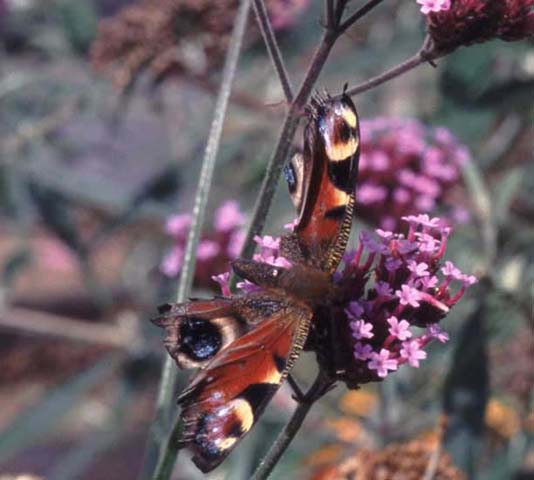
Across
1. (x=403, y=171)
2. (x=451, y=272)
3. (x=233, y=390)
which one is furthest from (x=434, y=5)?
(x=403, y=171)

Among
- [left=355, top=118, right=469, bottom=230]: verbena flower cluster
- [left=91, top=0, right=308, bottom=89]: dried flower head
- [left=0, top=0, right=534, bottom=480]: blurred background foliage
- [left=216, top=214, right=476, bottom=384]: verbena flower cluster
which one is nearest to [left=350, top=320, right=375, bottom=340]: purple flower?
[left=216, top=214, right=476, bottom=384]: verbena flower cluster

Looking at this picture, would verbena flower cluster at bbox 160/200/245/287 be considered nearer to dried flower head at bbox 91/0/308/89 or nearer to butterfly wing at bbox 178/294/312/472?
dried flower head at bbox 91/0/308/89

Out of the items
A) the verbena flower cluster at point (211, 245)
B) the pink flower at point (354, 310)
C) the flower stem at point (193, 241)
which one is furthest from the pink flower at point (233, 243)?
the pink flower at point (354, 310)

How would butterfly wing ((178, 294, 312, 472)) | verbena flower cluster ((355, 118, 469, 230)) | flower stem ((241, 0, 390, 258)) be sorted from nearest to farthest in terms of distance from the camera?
butterfly wing ((178, 294, 312, 472)), flower stem ((241, 0, 390, 258)), verbena flower cluster ((355, 118, 469, 230))

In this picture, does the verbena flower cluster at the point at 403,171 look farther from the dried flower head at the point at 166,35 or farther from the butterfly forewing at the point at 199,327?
the butterfly forewing at the point at 199,327

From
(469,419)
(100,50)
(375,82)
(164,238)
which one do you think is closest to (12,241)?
(164,238)

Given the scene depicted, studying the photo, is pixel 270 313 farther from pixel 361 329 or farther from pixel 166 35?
pixel 166 35
